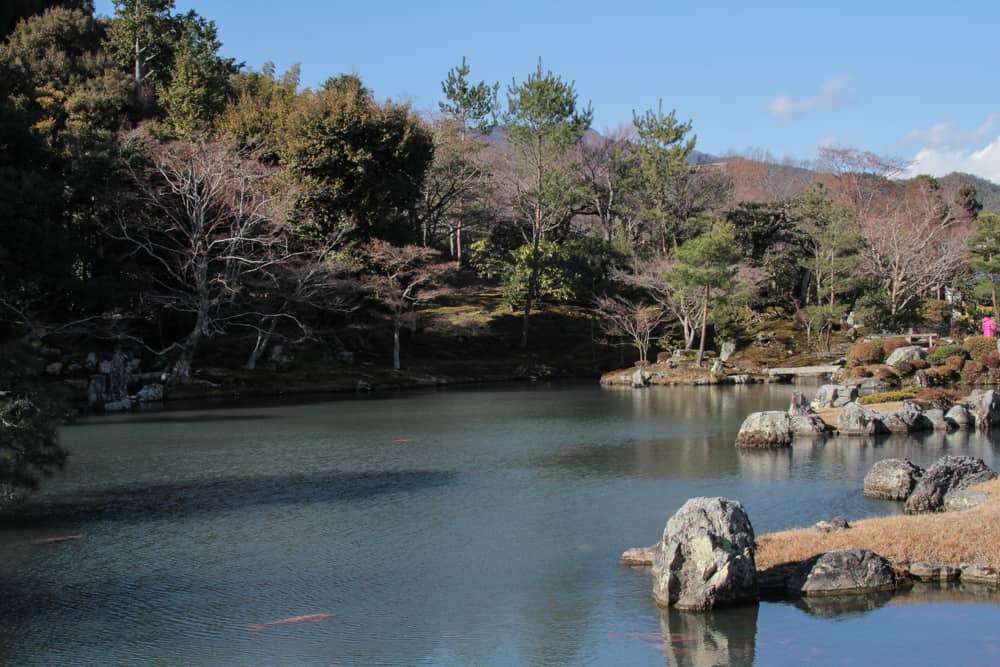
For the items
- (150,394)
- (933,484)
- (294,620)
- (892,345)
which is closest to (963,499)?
(933,484)

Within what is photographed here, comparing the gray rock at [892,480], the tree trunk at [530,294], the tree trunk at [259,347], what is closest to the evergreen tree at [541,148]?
the tree trunk at [530,294]

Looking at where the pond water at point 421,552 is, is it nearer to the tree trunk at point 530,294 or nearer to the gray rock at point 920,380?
the gray rock at point 920,380

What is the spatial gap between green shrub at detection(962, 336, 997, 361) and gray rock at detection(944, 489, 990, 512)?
2277cm

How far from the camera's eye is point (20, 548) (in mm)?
14836

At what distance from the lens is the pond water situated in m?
10.6

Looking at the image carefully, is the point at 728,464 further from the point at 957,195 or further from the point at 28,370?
the point at 957,195

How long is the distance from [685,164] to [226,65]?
27.0 m

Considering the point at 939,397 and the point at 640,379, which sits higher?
the point at 640,379

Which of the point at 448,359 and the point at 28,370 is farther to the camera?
the point at 448,359

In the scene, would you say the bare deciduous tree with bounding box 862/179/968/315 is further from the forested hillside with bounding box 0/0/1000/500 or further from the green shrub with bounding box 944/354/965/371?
the green shrub with bounding box 944/354/965/371

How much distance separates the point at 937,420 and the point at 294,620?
20.5 metres

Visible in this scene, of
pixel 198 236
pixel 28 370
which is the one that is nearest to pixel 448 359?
pixel 198 236

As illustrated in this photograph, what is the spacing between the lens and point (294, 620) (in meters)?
11.5

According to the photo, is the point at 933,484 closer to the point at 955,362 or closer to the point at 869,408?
the point at 869,408
